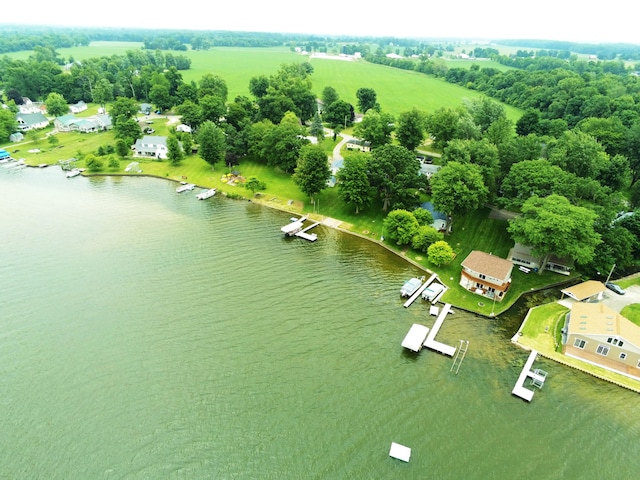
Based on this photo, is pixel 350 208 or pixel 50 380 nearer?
pixel 50 380

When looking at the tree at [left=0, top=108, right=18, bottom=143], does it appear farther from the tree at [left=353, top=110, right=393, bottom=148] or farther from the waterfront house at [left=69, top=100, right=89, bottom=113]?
the tree at [left=353, top=110, right=393, bottom=148]

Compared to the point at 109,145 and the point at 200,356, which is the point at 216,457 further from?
the point at 109,145

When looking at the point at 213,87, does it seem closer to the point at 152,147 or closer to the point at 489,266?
the point at 152,147

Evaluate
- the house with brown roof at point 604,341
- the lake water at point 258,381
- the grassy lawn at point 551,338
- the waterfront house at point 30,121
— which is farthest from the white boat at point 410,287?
the waterfront house at point 30,121

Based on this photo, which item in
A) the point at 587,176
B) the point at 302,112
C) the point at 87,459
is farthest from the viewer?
the point at 302,112

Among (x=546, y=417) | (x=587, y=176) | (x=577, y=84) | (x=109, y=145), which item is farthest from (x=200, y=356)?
(x=577, y=84)

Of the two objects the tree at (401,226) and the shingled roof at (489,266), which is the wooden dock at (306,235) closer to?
the tree at (401,226)
